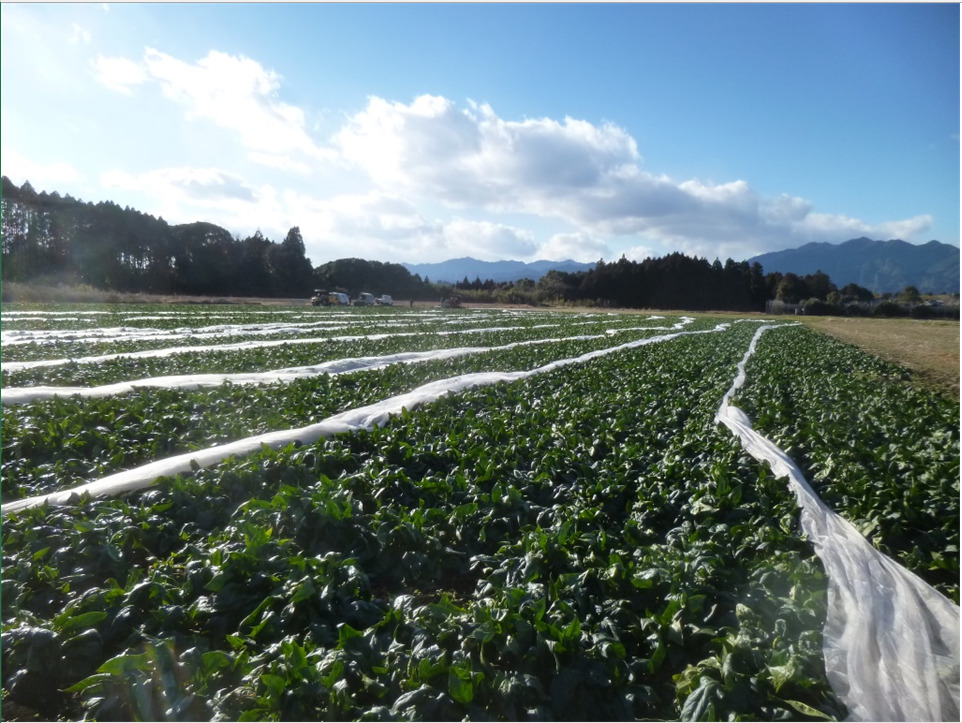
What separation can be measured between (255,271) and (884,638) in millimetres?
72274

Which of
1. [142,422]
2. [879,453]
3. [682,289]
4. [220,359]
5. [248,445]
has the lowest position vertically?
[220,359]

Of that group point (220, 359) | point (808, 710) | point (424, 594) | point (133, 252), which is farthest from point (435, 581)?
point (133, 252)

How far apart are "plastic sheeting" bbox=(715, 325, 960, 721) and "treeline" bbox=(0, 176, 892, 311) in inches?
1888

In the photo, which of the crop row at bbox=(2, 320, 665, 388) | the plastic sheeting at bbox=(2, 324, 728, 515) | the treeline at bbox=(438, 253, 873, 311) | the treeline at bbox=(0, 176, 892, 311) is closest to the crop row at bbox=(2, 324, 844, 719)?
the plastic sheeting at bbox=(2, 324, 728, 515)

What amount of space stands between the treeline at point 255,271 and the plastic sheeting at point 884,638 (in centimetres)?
4796

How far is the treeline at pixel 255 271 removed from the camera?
169ft

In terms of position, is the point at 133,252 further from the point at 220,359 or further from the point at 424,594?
the point at 424,594

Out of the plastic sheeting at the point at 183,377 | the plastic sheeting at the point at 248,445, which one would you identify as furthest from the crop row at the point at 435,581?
the plastic sheeting at the point at 183,377

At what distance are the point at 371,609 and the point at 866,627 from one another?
2.83m

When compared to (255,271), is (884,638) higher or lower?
lower

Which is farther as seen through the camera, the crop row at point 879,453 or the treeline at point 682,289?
the treeline at point 682,289

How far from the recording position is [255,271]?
68875 mm

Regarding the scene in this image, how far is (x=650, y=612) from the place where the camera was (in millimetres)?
3553

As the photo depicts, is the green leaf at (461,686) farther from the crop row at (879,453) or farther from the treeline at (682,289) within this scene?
the treeline at (682,289)
